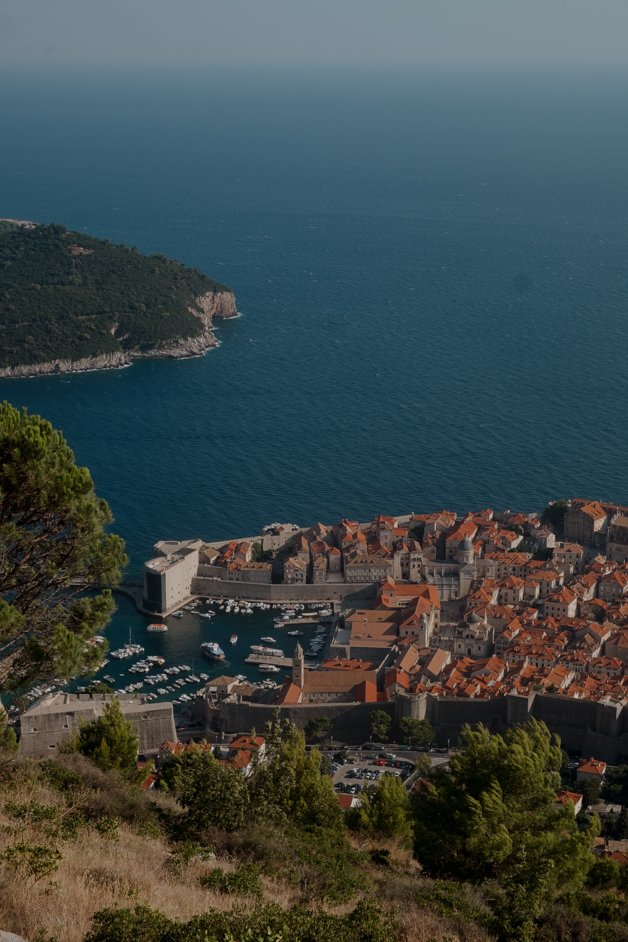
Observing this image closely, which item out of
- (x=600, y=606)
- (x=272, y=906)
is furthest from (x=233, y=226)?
(x=272, y=906)

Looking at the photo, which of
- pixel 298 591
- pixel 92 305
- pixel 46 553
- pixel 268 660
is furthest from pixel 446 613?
pixel 92 305

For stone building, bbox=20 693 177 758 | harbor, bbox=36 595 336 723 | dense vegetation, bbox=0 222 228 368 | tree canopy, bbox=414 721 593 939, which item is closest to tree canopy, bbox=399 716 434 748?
harbor, bbox=36 595 336 723

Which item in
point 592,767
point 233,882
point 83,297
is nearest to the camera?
point 233,882

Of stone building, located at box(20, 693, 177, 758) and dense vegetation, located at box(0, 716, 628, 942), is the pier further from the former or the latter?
dense vegetation, located at box(0, 716, 628, 942)

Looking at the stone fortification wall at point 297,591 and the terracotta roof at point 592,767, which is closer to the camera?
the terracotta roof at point 592,767

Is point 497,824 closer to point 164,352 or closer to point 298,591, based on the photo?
point 298,591

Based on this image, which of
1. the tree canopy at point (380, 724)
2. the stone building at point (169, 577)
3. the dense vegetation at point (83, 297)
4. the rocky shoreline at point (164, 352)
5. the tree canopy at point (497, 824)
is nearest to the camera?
the tree canopy at point (497, 824)

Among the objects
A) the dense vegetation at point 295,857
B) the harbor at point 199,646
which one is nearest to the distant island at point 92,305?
the harbor at point 199,646

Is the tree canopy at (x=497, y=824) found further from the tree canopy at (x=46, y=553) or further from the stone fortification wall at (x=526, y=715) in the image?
the stone fortification wall at (x=526, y=715)

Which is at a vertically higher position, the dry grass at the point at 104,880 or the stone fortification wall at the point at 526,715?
the dry grass at the point at 104,880
